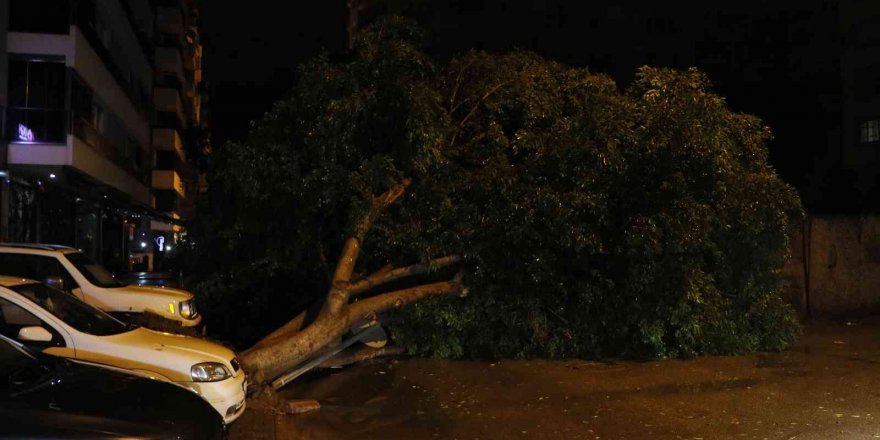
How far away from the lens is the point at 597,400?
8.07m

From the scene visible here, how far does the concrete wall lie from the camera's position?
13695 mm

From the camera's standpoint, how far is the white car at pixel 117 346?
6.09 metres

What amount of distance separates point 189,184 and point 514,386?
176ft

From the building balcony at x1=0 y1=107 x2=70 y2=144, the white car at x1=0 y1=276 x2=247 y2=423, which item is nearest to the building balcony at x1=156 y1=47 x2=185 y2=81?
the building balcony at x1=0 y1=107 x2=70 y2=144

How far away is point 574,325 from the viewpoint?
10672mm

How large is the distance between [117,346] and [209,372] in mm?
802

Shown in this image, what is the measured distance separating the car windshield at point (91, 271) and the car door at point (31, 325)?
3377 mm

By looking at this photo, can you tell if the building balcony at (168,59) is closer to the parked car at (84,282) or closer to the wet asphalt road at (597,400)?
the parked car at (84,282)

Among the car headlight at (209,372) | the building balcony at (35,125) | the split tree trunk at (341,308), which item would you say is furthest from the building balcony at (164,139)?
the car headlight at (209,372)

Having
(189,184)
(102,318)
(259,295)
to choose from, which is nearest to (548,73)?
(259,295)

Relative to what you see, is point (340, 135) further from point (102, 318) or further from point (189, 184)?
point (189, 184)

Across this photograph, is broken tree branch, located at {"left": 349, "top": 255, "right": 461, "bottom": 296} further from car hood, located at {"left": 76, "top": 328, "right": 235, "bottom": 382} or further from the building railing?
the building railing

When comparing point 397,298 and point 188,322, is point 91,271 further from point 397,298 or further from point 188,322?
point 397,298

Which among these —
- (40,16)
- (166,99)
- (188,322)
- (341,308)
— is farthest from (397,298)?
(166,99)
